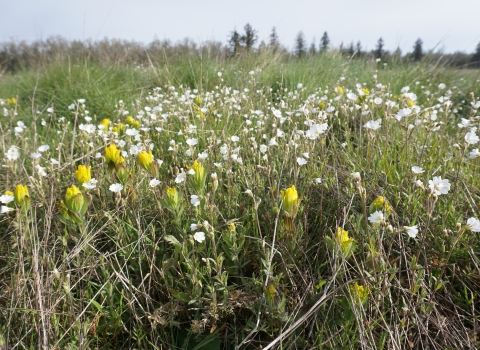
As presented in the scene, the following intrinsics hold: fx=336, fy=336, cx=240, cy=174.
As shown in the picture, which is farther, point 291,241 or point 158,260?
point 158,260

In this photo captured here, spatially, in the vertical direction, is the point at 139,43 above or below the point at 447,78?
above

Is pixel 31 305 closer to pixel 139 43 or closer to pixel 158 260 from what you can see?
pixel 158 260

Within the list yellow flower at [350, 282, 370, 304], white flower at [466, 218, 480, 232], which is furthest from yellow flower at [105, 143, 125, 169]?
white flower at [466, 218, 480, 232]

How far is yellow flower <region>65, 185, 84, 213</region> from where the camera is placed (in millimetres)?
1323

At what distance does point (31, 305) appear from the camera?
3.98ft

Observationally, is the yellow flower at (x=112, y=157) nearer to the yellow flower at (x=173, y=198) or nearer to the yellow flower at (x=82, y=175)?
the yellow flower at (x=82, y=175)

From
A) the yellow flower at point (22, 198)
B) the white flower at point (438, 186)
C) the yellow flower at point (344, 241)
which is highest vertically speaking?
the white flower at point (438, 186)

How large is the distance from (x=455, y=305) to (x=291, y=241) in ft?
2.13

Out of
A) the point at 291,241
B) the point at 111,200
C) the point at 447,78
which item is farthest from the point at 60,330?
the point at 447,78

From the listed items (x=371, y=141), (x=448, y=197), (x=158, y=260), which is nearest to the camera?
(x=158, y=260)

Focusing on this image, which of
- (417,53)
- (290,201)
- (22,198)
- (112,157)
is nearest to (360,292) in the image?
(290,201)

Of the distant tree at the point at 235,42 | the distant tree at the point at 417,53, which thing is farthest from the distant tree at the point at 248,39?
the distant tree at the point at 417,53

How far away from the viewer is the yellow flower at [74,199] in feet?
4.34

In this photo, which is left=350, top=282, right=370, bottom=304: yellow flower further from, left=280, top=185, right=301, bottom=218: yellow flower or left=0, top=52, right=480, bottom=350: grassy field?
left=280, top=185, right=301, bottom=218: yellow flower
